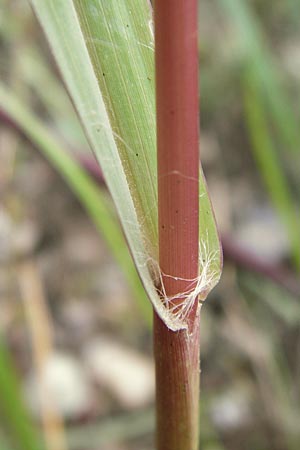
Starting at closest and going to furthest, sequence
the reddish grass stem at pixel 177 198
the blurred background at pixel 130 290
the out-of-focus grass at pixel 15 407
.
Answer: the reddish grass stem at pixel 177 198, the out-of-focus grass at pixel 15 407, the blurred background at pixel 130 290

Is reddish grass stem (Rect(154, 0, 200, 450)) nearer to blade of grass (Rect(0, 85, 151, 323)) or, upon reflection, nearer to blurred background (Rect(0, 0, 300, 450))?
blade of grass (Rect(0, 85, 151, 323))

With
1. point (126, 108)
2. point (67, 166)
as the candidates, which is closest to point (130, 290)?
point (67, 166)

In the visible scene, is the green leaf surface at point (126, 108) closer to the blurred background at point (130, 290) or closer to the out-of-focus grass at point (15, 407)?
the out-of-focus grass at point (15, 407)

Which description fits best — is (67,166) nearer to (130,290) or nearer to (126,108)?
(126,108)

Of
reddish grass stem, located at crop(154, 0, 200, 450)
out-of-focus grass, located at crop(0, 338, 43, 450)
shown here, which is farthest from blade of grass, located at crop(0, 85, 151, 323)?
reddish grass stem, located at crop(154, 0, 200, 450)

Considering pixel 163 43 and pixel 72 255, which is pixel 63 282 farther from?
pixel 163 43

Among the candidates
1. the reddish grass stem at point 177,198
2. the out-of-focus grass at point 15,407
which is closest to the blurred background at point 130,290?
the out-of-focus grass at point 15,407
